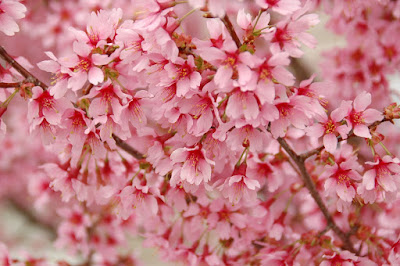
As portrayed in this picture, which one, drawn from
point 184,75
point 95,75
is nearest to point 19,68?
point 95,75

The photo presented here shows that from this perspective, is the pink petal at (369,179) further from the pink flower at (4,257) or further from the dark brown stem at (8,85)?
the pink flower at (4,257)

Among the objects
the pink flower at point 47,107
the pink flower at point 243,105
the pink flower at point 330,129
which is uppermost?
the pink flower at point 243,105

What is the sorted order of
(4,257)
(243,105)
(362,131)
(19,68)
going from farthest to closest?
(4,257), (19,68), (362,131), (243,105)

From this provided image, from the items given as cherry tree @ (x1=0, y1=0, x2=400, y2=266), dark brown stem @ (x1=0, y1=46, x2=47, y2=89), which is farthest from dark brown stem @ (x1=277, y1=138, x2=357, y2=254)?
dark brown stem @ (x1=0, y1=46, x2=47, y2=89)

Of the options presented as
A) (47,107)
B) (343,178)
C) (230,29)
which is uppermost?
(230,29)

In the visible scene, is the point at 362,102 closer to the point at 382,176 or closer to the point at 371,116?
the point at 371,116

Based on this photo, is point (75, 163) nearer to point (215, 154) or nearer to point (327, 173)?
point (215, 154)

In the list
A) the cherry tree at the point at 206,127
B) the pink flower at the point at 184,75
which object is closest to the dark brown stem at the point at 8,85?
the cherry tree at the point at 206,127
